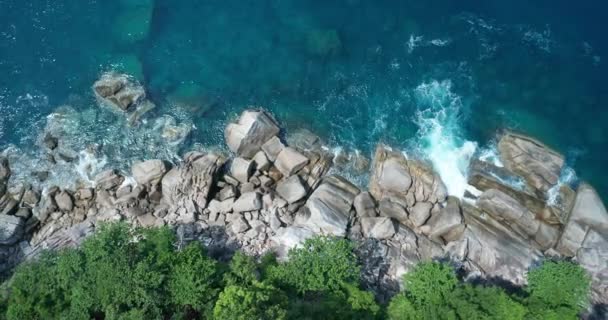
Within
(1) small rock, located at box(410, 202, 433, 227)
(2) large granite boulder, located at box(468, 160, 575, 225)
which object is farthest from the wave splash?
(1) small rock, located at box(410, 202, 433, 227)

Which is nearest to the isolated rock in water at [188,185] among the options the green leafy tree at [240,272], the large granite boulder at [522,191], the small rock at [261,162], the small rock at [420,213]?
the small rock at [261,162]

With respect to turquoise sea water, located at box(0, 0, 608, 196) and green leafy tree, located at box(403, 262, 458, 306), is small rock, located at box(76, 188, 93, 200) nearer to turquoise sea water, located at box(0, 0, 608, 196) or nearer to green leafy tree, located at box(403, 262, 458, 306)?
turquoise sea water, located at box(0, 0, 608, 196)

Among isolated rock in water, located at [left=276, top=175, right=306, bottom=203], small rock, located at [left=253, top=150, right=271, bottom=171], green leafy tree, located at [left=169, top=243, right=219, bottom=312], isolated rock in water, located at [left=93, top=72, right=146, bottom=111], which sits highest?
isolated rock in water, located at [left=93, top=72, right=146, bottom=111]

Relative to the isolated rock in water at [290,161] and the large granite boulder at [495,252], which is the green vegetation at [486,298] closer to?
the large granite boulder at [495,252]

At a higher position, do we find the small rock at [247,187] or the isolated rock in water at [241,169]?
the isolated rock in water at [241,169]

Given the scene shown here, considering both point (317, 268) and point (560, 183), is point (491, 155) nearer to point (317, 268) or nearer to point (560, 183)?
point (560, 183)

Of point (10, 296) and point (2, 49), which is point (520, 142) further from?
point (2, 49)

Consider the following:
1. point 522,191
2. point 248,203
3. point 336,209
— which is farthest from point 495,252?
point 248,203
